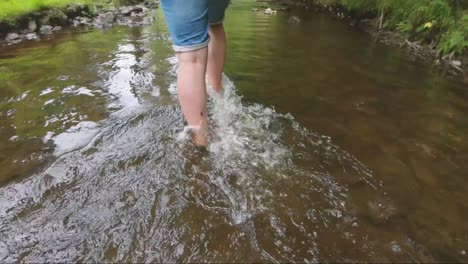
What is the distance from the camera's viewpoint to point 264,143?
2.34m

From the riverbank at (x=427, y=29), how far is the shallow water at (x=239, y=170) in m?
1.00

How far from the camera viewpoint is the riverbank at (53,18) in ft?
23.8

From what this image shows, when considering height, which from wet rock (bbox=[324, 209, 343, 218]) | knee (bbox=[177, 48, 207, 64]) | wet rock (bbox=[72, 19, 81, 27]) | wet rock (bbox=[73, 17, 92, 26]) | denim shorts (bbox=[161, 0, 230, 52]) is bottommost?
wet rock (bbox=[72, 19, 81, 27])

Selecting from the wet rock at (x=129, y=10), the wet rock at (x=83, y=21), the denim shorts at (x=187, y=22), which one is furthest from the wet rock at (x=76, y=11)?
the denim shorts at (x=187, y=22)

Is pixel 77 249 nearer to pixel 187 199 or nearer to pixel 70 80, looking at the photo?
pixel 187 199

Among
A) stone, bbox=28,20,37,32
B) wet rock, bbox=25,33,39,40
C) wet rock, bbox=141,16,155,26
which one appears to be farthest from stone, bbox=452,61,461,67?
A: stone, bbox=28,20,37,32

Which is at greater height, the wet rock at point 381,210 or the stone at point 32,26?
the wet rock at point 381,210

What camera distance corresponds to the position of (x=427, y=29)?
5.67 m

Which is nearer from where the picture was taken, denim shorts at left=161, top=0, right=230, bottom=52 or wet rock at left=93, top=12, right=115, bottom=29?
denim shorts at left=161, top=0, right=230, bottom=52

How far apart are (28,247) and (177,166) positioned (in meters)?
0.84

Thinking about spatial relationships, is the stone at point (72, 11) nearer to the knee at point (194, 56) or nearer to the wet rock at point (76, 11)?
the wet rock at point (76, 11)

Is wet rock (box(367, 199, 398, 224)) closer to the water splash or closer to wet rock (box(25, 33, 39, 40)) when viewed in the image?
the water splash

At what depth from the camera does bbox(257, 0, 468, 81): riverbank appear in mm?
4699

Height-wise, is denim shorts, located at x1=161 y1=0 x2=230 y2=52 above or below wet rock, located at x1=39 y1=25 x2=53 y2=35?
above
